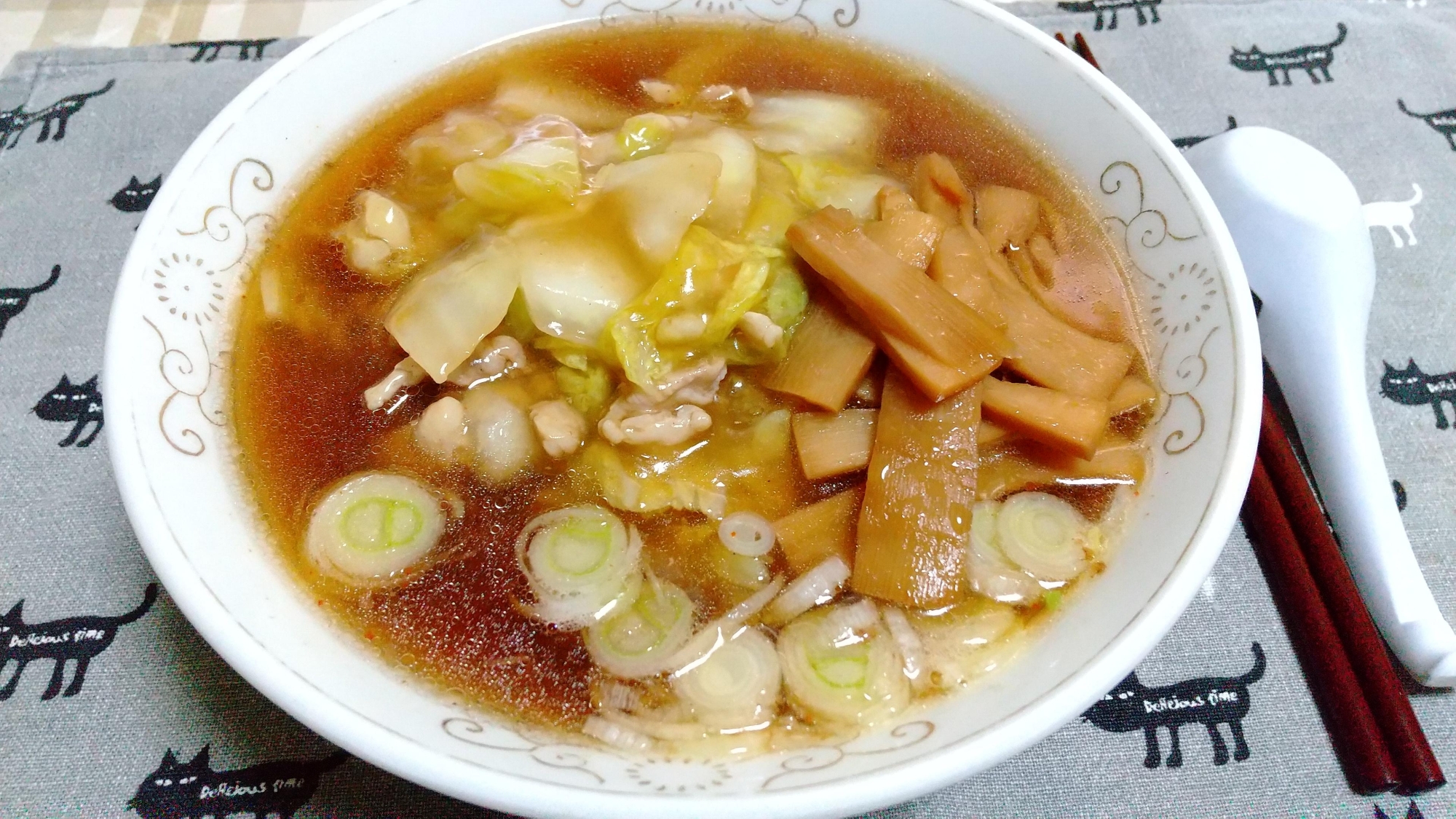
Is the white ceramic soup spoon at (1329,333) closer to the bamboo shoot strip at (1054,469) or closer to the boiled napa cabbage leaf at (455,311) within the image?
the bamboo shoot strip at (1054,469)

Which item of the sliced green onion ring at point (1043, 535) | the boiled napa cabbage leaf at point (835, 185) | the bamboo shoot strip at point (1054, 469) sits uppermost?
the boiled napa cabbage leaf at point (835, 185)

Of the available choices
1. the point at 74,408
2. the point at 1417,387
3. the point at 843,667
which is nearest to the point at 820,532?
the point at 843,667

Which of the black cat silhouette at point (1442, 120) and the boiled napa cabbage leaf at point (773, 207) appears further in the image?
the black cat silhouette at point (1442, 120)

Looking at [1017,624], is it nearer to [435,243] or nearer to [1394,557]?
[1394,557]

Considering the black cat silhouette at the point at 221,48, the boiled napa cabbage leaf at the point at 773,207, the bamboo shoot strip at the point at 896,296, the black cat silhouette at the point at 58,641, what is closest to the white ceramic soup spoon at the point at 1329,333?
the bamboo shoot strip at the point at 896,296

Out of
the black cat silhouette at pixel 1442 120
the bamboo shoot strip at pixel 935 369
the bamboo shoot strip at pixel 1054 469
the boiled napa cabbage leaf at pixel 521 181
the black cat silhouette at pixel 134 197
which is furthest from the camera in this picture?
the black cat silhouette at pixel 1442 120

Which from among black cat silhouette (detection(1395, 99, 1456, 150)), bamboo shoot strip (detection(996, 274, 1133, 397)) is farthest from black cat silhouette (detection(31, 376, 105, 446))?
black cat silhouette (detection(1395, 99, 1456, 150))
